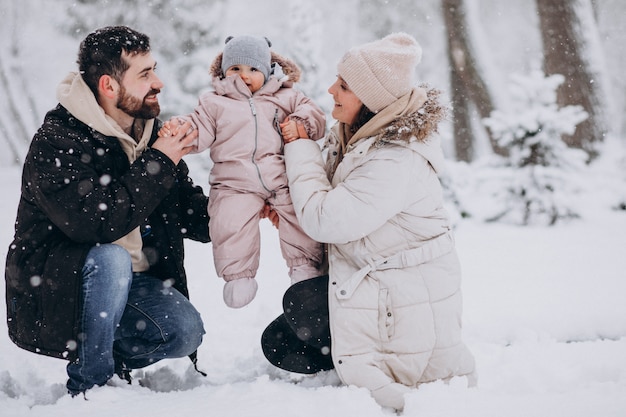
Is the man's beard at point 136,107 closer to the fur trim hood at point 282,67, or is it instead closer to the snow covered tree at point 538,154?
the fur trim hood at point 282,67

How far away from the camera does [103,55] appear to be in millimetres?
2551

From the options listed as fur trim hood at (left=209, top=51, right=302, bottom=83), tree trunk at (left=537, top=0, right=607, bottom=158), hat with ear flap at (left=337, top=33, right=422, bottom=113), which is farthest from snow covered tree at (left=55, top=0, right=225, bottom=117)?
hat with ear flap at (left=337, top=33, right=422, bottom=113)

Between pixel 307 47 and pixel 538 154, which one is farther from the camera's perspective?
pixel 307 47

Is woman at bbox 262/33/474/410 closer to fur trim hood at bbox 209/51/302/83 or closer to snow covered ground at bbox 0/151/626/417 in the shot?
snow covered ground at bbox 0/151/626/417

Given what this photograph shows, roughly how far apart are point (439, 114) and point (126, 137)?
54.8 inches

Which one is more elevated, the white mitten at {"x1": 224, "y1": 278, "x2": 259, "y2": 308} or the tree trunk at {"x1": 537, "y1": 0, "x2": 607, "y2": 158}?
the tree trunk at {"x1": 537, "y1": 0, "x2": 607, "y2": 158}

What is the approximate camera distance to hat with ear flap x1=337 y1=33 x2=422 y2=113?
95.1 inches

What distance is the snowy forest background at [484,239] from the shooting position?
2.30 m

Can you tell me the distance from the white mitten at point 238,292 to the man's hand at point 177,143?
0.61 metres

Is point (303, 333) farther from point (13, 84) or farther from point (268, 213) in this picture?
point (13, 84)

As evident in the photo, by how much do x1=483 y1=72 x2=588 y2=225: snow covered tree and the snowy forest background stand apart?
2 centimetres

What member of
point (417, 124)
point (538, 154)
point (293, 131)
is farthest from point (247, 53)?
point (538, 154)

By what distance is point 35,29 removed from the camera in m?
15.3

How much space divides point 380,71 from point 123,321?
1643mm
